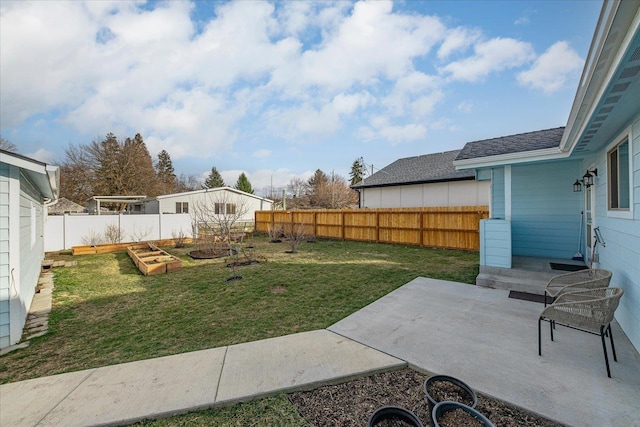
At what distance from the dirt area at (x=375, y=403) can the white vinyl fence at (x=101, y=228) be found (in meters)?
13.3

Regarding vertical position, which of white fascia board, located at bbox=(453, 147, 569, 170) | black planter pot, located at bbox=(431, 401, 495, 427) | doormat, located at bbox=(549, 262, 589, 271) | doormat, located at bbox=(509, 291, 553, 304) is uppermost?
white fascia board, located at bbox=(453, 147, 569, 170)

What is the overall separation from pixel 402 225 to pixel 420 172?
6121 mm

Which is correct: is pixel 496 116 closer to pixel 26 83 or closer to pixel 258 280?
pixel 258 280

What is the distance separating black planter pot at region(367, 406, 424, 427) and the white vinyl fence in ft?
45.4

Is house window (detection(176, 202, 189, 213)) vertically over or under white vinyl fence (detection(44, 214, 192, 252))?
over

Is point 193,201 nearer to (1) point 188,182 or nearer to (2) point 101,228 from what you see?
(2) point 101,228

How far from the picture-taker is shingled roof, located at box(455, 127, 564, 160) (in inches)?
209

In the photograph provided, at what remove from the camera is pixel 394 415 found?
6.22 feet

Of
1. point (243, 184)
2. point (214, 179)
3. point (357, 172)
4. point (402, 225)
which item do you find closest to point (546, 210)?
point (402, 225)

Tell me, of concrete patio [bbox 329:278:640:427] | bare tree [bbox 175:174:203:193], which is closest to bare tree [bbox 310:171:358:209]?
bare tree [bbox 175:174:203:193]

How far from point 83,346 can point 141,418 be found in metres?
2.01

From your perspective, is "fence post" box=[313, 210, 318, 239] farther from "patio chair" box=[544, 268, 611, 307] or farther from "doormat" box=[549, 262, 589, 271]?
"patio chair" box=[544, 268, 611, 307]

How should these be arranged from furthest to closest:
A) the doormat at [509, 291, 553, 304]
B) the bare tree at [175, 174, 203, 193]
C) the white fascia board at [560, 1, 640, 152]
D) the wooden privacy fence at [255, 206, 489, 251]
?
1. the bare tree at [175, 174, 203, 193]
2. the wooden privacy fence at [255, 206, 489, 251]
3. the doormat at [509, 291, 553, 304]
4. the white fascia board at [560, 1, 640, 152]

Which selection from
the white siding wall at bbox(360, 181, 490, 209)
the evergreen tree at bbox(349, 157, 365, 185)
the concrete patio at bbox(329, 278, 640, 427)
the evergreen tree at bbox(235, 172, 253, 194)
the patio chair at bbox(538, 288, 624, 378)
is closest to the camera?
the concrete patio at bbox(329, 278, 640, 427)
